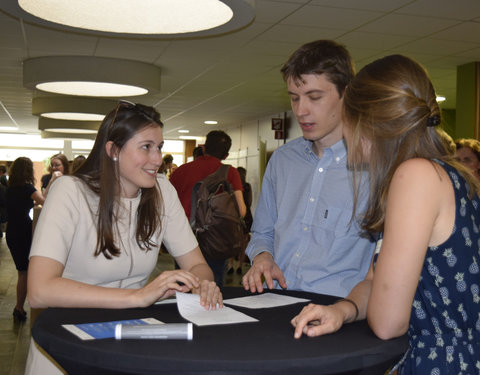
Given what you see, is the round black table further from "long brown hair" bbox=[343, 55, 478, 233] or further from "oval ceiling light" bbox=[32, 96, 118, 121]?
"oval ceiling light" bbox=[32, 96, 118, 121]

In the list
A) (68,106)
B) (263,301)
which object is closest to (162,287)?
(263,301)

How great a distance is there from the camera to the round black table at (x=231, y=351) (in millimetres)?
1227

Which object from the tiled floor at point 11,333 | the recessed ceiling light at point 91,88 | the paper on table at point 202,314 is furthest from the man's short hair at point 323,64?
the recessed ceiling light at point 91,88

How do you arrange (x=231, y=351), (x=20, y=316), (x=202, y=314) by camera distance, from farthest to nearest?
(x=20, y=316), (x=202, y=314), (x=231, y=351)

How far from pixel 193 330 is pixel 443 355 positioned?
2.10 feet

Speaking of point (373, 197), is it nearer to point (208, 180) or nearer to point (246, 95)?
point (208, 180)

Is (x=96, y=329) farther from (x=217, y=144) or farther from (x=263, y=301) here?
(x=217, y=144)

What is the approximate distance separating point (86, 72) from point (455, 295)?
730 cm

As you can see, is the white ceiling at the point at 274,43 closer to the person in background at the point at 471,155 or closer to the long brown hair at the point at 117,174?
the person in background at the point at 471,155

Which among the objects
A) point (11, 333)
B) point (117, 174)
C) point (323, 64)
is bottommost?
point (11, 333)

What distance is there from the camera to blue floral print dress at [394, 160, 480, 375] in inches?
57.5

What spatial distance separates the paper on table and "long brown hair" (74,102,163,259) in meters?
0.44

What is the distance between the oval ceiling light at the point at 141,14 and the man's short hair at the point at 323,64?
97cm

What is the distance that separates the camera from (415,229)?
1395 mm
